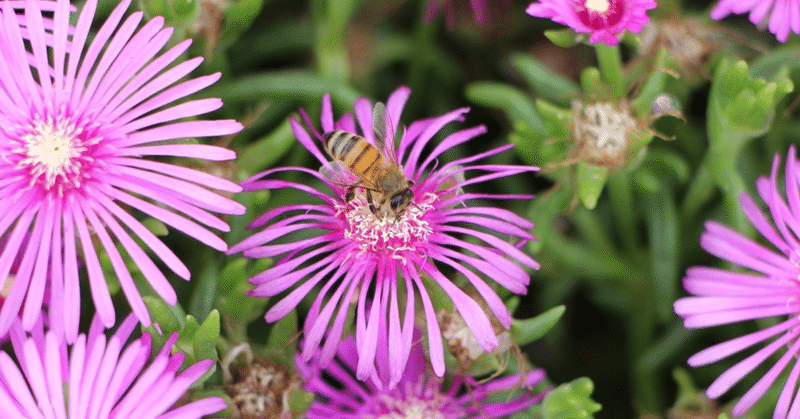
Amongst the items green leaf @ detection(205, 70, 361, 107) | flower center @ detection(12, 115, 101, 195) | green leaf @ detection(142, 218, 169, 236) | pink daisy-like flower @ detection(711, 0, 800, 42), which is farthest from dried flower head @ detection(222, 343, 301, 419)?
pink daisy-like flower @ detection(711, 0, 800, 42)

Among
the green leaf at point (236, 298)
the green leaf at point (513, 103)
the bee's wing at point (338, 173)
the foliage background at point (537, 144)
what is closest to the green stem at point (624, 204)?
the foliage background at point (537, 144)

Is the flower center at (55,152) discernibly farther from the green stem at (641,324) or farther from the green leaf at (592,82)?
the green stem at (641,324)

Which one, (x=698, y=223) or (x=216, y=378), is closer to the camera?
(x=216, y=378)

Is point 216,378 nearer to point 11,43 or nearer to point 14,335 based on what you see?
point 14,335

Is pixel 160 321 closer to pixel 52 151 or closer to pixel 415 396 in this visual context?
pixel 52 151

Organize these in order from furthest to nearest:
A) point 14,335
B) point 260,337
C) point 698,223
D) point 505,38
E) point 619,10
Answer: point 505,38, point 698,223, point 260,337, point 619,10, point 14,335

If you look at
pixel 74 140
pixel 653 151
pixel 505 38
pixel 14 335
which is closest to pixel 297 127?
pixel 74 140
